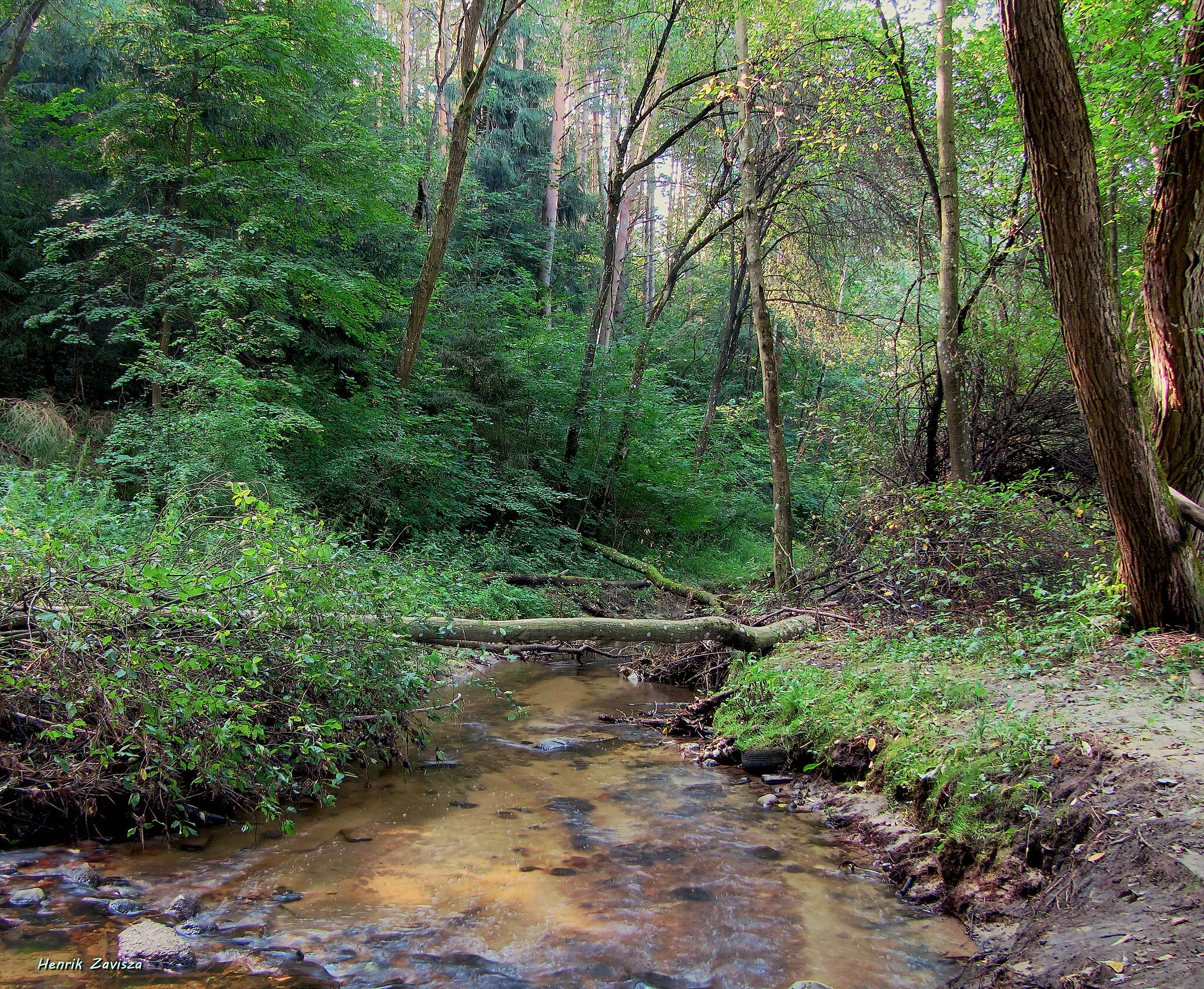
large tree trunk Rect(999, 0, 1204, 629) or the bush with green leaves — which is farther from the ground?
large tree trunk Rect(999, 0, 1204, 629)

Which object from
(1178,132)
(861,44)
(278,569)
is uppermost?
(861,44)

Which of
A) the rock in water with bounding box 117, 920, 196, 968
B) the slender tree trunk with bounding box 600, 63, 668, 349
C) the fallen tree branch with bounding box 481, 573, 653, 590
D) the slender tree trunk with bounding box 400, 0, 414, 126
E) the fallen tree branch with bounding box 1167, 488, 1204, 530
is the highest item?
the slender tree trunk with bounding box 400, 0, 414, 126

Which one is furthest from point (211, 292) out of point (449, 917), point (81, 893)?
point (449, 917)

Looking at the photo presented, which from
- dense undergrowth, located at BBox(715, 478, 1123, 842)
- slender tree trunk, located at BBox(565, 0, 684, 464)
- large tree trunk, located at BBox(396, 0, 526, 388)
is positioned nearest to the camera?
dense undergrowth, located at BBox(715, 478, 1123, 842)

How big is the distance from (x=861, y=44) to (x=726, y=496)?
10.8 meters

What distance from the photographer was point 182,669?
4062 mm

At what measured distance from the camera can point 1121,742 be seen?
4004 mm

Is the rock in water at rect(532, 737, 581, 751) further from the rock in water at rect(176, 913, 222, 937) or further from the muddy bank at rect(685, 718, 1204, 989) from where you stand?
the rock in water at rect(176, 913, 222, 937)

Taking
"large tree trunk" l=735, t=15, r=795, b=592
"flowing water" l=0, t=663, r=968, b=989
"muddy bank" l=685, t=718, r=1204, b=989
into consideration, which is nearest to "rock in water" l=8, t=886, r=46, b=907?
A: "flowing water" l=0, t=663, r=968, b=989

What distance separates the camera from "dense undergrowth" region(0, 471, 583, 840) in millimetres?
3953

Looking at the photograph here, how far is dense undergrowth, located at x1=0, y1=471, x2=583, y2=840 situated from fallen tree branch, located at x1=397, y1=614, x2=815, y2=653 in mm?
274

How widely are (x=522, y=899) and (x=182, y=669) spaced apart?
2.28 meters

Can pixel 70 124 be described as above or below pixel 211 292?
above

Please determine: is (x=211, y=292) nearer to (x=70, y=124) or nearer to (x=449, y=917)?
(x=70, y=124)
